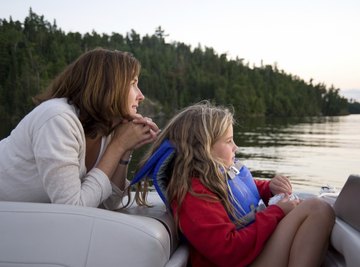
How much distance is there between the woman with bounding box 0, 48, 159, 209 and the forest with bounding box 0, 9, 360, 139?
62642 mm

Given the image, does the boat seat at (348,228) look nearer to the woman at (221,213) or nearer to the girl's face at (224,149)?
the woman at (221,213)

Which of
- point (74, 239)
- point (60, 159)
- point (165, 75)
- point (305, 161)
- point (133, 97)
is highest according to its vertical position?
point (165, 75)

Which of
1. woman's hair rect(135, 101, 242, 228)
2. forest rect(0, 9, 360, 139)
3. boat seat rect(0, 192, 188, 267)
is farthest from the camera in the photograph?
forest rect(0, 9, 360, 139)

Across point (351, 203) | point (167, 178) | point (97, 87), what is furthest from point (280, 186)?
point (97, 87)

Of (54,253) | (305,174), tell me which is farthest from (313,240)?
(305,174)

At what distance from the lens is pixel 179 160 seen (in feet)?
6.89

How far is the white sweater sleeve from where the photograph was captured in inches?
72.9

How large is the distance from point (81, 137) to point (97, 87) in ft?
0.89

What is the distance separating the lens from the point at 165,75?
101 meters

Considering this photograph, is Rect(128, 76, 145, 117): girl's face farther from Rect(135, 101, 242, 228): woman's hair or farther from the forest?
the forest

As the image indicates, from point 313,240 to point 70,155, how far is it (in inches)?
42.6

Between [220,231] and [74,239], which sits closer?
[74,239]

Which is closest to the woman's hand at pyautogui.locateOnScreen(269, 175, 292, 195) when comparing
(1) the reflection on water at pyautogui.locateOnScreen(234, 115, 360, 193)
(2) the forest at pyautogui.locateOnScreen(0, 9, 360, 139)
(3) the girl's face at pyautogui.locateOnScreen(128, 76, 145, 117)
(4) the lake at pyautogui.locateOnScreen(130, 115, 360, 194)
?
(3) the girl's face at pyautogui.locateOnScreen(128, 76, 145, 117)

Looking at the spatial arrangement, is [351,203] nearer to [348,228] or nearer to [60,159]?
[348,228]
